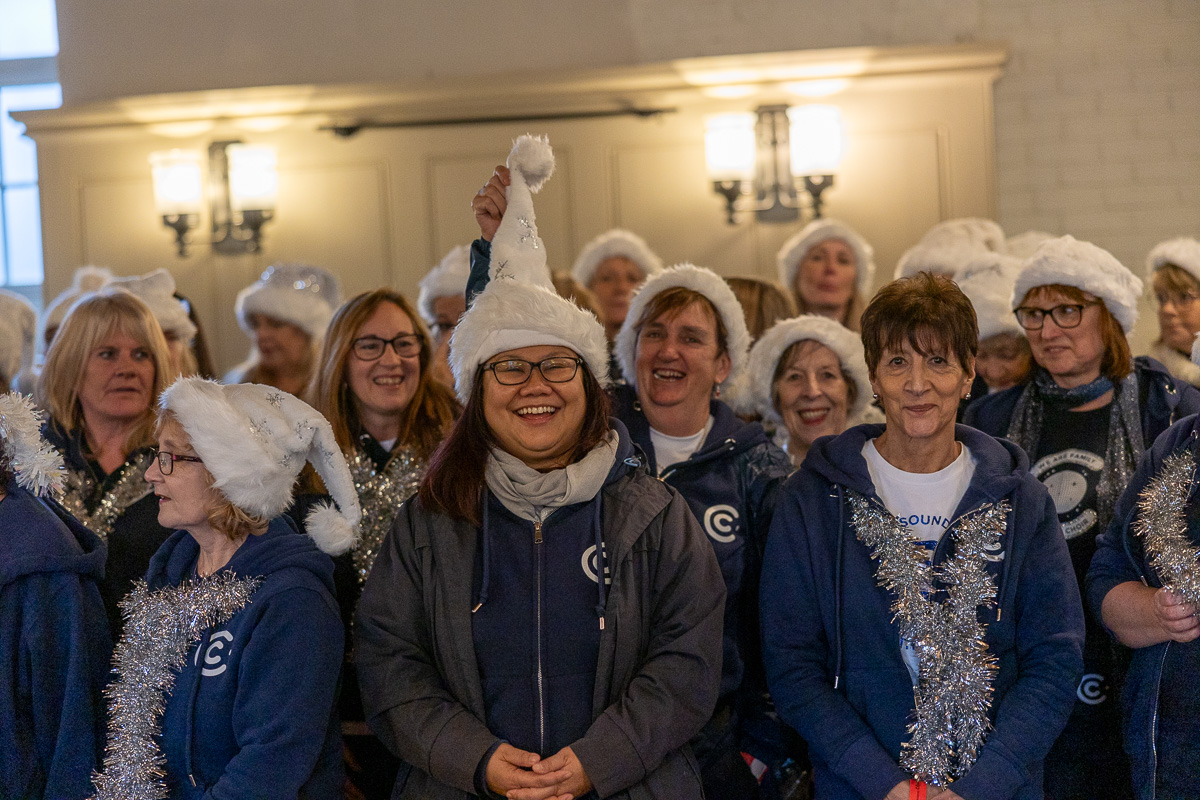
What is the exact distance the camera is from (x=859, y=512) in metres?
2.32

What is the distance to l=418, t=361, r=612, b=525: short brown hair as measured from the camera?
89.6 inches

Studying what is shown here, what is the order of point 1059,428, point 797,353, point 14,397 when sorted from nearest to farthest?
point 14,397, point 1059,428, point 797,353

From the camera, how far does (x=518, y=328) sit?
7.70 feet

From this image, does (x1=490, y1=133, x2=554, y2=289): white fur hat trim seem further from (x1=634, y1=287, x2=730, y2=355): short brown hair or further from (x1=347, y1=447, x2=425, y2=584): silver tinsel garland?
(x1=347, y1=447, x2=425, y2=584): silver tinsel garland

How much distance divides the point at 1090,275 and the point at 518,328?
152cm

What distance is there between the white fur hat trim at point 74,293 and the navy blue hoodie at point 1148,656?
3.70m

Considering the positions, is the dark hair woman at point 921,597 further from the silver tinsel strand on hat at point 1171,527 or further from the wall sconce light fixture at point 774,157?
the wall sconce light fixture at point 774,157

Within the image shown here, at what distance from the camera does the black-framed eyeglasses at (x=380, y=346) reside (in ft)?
9.81

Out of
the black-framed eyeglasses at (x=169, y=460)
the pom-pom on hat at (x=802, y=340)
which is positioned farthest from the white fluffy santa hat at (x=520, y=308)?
the pom-pom on hat at (x=802, y=340)

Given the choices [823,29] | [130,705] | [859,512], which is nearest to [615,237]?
[823,29]

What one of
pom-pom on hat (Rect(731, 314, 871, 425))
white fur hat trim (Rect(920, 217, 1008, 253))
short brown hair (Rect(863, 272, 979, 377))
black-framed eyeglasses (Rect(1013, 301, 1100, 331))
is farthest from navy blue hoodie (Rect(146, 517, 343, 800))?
white fur hat trim (Rect(920, 217, 1008, 253))

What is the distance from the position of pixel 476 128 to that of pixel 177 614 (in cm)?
386

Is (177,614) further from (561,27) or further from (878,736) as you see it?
(561,27)

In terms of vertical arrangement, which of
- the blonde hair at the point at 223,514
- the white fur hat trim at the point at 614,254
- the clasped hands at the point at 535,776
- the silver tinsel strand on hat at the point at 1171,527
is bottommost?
the clasped hands at the point at 535,776
